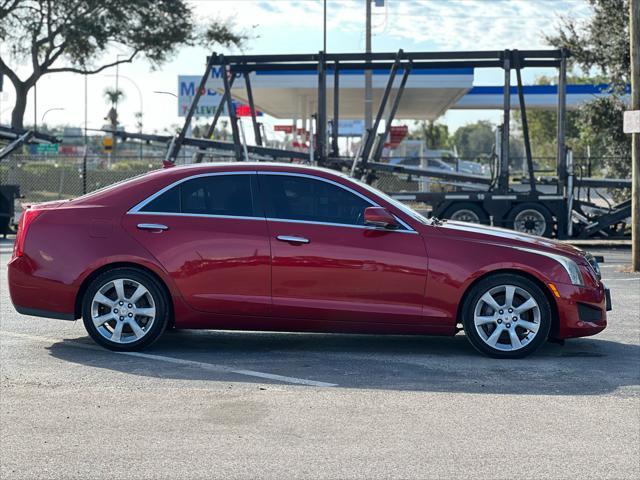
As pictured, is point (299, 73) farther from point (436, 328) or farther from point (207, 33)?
point (436, 328)

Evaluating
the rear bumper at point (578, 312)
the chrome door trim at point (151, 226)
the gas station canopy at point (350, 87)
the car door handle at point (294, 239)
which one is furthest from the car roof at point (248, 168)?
the gas station canopy at point (350, 87)

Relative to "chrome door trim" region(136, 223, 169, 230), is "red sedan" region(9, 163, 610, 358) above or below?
below

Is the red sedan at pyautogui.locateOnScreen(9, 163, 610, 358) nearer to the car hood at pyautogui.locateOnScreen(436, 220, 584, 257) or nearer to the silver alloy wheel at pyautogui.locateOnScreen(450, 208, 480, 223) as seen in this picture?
the car hood at pyautogui.locateOnScreen(436, 220, 584, 257)

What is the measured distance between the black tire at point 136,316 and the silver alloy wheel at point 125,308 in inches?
0.5

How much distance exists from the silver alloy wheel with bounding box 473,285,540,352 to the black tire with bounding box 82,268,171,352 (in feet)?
8.39

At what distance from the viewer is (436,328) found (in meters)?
7.85

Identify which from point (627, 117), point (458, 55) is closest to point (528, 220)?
point (458, 55)

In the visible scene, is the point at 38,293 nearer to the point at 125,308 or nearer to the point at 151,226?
the point at 125,308

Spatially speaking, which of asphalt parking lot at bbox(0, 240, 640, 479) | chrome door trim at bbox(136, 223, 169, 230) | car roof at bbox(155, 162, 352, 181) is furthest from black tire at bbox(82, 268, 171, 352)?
car roof at bbox(155, 162, 352, 181)

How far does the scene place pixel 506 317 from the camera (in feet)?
25.7

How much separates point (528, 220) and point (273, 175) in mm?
12565

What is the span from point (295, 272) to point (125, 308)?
143 centimetres

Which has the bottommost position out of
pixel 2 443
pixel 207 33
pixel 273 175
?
pixel 2 443

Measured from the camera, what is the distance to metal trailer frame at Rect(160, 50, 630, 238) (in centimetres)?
1922
